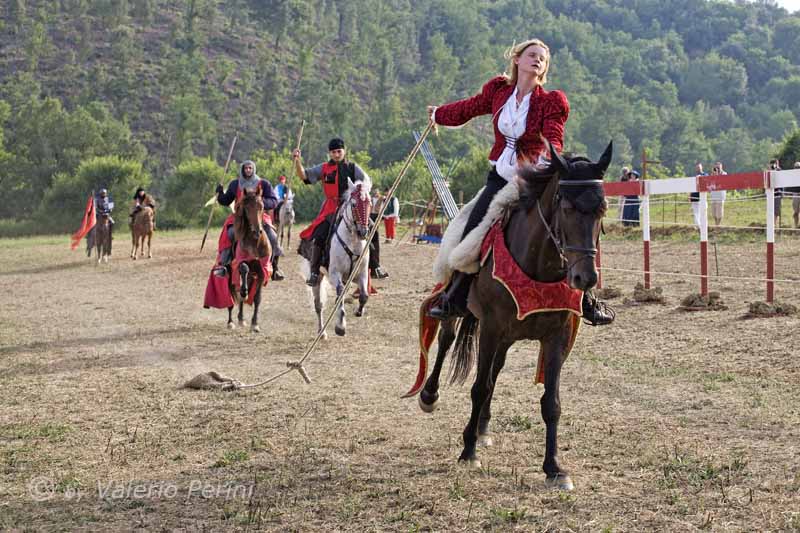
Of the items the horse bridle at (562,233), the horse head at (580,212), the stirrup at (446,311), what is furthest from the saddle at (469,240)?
the horse head at (580,212)

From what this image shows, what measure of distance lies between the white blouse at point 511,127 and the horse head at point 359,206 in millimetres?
6362

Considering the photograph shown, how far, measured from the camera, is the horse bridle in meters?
→ 5.39

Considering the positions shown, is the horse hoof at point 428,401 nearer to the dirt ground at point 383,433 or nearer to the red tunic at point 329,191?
the dirt ground at point 383,433

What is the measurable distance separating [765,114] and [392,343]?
15017cm

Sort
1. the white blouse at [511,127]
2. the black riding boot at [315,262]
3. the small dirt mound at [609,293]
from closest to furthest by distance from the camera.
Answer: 1. the white blouse at [511,127]
2. the black riding boot at [315,262]
3. the small dirt mound at [609,293]

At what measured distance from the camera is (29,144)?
75875 mm

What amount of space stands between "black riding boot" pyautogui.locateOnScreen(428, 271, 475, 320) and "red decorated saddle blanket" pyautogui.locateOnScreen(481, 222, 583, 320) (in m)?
0.62

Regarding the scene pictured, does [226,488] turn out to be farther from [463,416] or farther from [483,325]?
[463,416]

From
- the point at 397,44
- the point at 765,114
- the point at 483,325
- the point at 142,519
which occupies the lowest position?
A: the point at 142,519

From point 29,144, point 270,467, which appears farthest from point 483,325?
point 29,144

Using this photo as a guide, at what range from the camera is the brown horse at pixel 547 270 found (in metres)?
5.47

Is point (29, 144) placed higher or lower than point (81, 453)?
higher

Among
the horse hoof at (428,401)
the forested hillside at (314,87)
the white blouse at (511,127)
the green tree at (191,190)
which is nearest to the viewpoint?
the white blouse at (511,127)

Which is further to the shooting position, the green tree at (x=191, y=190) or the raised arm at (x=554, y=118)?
the green tree at (x=191, y=190)
